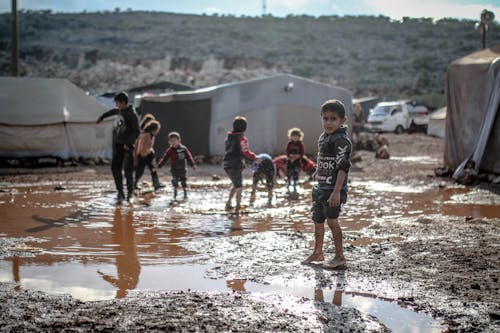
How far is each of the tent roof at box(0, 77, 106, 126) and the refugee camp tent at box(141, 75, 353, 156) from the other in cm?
188

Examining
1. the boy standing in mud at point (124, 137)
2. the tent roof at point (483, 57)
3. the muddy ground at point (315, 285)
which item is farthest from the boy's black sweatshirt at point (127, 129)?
the tent roof at point (483, 57)

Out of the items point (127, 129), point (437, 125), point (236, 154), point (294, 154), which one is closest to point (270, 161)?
point (294, 154)

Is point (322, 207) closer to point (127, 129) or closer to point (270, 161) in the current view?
point (127, 129)

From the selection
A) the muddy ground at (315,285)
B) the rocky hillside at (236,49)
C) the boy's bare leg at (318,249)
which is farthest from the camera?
the rocky hillside at (236,49)

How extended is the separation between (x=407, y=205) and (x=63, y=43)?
58.0 metres

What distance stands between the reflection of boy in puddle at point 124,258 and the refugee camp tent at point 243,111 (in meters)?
10.5

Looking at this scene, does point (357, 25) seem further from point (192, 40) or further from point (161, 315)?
point (161, 315)

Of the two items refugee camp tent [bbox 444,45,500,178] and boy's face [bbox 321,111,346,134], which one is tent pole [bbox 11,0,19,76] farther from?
boy's face [bbox 321,111,346,134]

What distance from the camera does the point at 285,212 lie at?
8664 mm

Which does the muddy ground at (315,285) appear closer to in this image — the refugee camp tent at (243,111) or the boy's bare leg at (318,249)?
the boy's bare leg at (318,249)

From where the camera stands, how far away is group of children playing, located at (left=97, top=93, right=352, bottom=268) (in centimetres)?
520

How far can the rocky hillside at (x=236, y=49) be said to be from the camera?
2004 inches

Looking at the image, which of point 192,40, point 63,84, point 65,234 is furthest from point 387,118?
point 192,40

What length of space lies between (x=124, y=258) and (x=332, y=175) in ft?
6.49
